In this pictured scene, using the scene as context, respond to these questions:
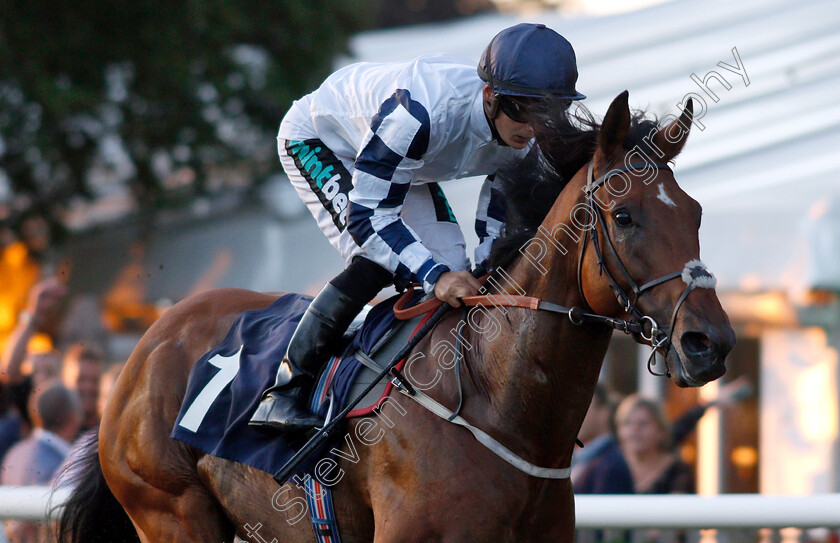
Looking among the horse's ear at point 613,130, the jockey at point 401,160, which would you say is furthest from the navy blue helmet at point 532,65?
the horse's ear at point 613,130

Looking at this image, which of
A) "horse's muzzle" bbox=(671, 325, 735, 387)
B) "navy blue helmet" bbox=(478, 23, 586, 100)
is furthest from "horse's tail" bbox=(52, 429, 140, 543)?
"horse's muzzle" bbox=(671, 325, 735, 387)

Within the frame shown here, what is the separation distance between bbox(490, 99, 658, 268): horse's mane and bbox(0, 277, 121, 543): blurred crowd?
271 centimetres

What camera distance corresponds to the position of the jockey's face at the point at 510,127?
2.98 metres

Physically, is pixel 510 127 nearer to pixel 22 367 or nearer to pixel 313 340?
pixel 313 340

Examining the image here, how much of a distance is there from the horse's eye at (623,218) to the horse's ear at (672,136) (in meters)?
0.22

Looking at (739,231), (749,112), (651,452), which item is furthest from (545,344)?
(749,112)

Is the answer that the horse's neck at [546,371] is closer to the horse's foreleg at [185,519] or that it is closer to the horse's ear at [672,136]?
the horse's ear at [672,136]

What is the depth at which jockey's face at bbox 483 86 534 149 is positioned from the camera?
2.98 m

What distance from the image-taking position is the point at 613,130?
2680 mm

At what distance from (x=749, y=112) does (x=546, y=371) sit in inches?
212

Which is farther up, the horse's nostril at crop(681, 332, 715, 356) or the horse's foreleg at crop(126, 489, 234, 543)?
the horse's nostril at crop(681, 332, 715, 356)

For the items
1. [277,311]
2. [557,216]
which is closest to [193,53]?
[277,311]

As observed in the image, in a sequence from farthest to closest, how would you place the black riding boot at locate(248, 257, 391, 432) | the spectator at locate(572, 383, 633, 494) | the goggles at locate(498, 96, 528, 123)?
the spectator at locate(572, 383, 633, 494) → the black riding boot at locate(248, 257, 391, 432) → the goggles at locate(498, 96, 528, 123)

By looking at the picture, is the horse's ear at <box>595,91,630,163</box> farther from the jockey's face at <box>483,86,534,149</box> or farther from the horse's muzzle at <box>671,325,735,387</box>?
the horse's muzzle at <box>671,325,735,387</box>
